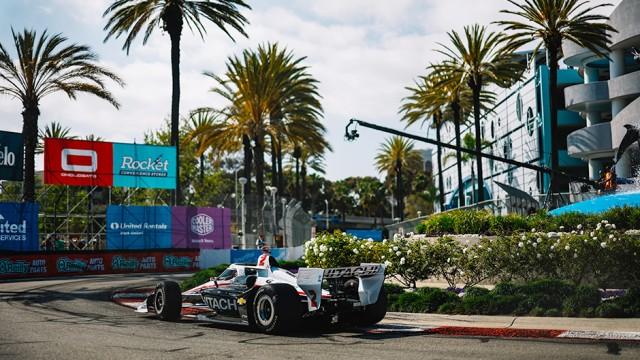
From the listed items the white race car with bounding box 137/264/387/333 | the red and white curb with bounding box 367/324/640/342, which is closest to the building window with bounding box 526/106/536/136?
the white race car with bounding box 137/264/387/333

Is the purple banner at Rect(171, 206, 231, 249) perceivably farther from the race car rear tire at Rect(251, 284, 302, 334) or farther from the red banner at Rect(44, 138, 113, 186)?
the race car rear tire at Rect(251, 284, 302, 334)

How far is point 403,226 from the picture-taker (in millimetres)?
45750

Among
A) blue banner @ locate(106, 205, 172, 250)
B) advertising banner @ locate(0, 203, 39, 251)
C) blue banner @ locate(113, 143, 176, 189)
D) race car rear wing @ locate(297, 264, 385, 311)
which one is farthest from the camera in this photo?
blue banner @ locate(113, 143, 176, 189)

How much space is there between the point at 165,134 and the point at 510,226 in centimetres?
5604

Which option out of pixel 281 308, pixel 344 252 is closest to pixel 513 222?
pixel 344 252

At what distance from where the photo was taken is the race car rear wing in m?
11.7

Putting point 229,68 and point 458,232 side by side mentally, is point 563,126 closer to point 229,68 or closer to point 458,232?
point 229,68

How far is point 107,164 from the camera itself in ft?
138

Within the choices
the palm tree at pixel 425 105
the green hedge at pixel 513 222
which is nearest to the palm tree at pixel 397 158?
the palm tree at pixel 425 105

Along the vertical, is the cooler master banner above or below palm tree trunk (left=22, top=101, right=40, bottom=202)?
below

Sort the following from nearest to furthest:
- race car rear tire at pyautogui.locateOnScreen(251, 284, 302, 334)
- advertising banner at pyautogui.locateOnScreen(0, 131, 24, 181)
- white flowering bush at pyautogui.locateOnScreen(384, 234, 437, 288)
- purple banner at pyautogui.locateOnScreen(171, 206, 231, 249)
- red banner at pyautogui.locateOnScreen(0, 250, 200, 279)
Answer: race car rear tire at pyautogui.locateOnScreen(251, 284, 302, 334) → white flowering bush at pyautogui.locateOnScreen(384, 234, 437, 288) → red banner at pyautogui.locateOnScreen(0, 250, 200, 279) → advertising banner at pyautogui.locateOnScreen(0, 131, 24, 181) → purple banner at pyautogui.locateOnScreen(171, 206, 231, 249)

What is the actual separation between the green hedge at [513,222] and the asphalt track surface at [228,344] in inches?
334

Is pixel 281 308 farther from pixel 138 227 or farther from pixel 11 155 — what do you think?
pixel 11 155

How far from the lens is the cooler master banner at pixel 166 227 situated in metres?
39.5
